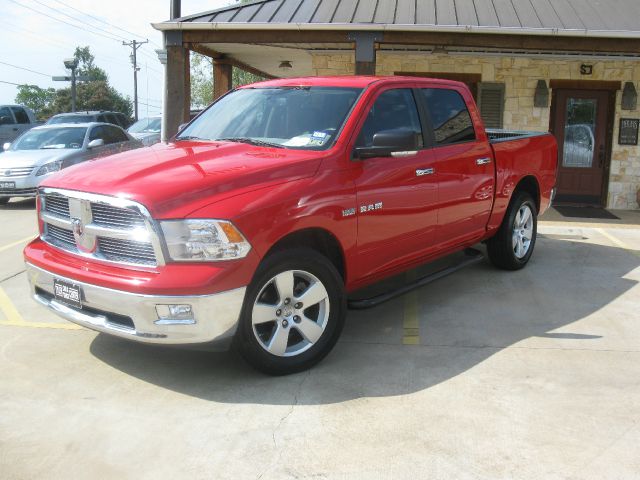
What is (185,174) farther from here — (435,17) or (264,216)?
(435,17)

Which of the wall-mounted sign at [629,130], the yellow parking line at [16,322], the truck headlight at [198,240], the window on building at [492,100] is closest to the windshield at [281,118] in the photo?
the truck headlight at [198,240]

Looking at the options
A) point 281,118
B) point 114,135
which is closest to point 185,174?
point 281,118

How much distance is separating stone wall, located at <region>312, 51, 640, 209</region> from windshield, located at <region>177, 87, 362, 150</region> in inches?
299

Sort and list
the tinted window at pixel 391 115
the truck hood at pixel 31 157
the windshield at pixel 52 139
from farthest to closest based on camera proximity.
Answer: the windshield at pixel 52 139 → the truck hood at pixel 31 157 → the tinted window at pixel 391 115

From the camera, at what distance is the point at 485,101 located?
1255 cm

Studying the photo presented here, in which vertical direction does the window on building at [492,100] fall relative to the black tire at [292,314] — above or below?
above

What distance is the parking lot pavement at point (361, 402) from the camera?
3279mm

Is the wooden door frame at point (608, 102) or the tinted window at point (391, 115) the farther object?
the wooden door frame at point (608, 102)

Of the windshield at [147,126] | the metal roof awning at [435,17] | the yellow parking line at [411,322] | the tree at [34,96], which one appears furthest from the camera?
the tree at [34,96]

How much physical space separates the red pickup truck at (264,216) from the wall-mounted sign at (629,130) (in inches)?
308

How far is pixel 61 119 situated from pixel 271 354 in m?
16.2

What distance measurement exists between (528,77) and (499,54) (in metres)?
0.87

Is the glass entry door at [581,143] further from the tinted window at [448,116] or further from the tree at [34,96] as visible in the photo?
the tree at [34,96]

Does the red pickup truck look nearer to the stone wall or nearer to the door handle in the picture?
the door handle
